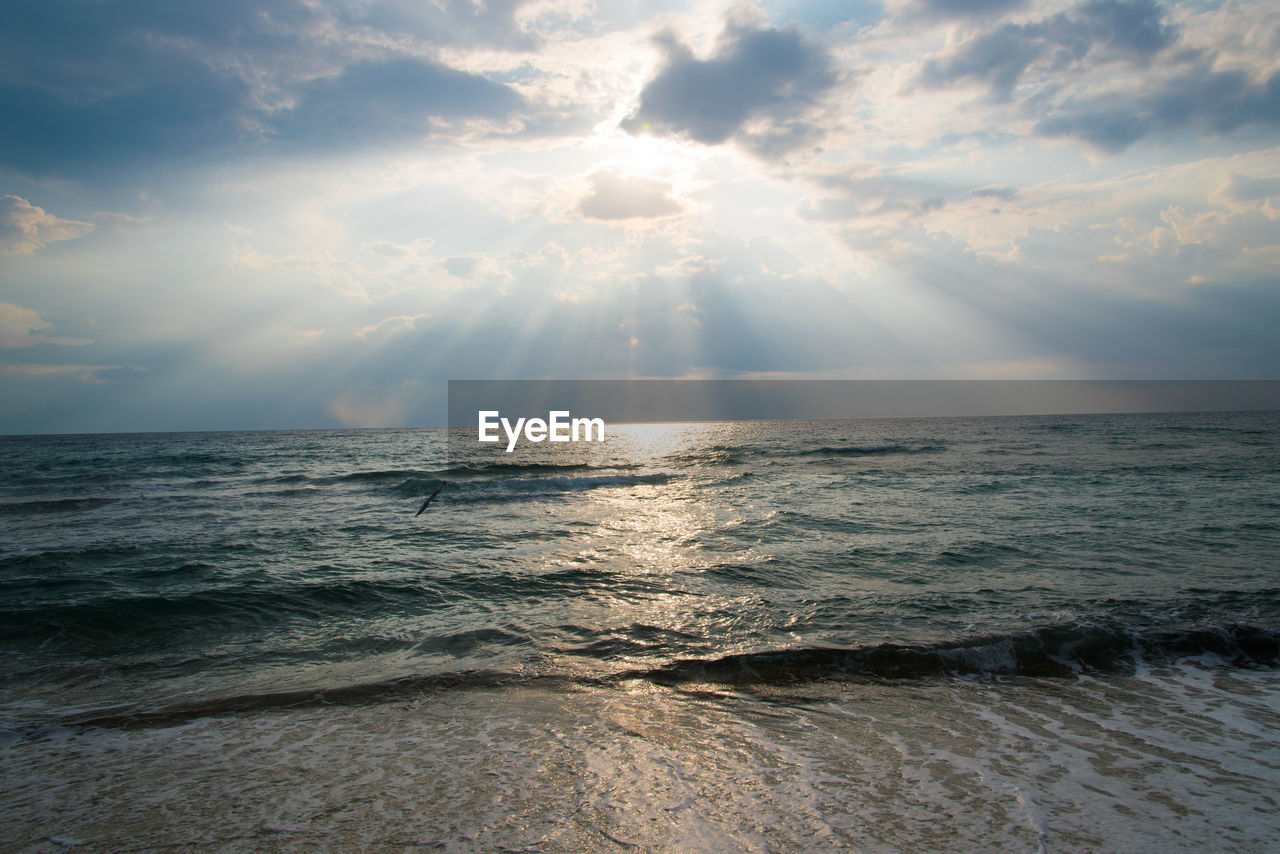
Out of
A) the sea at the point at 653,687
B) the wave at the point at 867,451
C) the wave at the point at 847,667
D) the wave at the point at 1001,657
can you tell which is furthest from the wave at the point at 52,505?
the wave at the point at 867,451

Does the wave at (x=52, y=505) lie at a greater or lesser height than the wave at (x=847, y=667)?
lesser

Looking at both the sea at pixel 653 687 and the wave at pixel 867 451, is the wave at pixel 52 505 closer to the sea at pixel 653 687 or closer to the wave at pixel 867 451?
the sea at pixel 653 687

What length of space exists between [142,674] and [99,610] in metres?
3.68

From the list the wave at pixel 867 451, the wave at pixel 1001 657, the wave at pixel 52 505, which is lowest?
the wave at pixel 52 505

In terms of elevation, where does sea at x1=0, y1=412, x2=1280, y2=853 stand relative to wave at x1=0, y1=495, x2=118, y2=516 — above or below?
above

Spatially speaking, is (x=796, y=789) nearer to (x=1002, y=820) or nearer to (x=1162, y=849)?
(x=1002, y=820)

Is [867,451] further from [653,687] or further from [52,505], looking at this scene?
[52,505]

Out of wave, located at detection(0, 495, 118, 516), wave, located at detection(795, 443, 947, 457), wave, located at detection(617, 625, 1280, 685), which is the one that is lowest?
wave, located at detection(0, 495, 118, 516)

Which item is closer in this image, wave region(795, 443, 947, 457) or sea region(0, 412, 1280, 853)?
sea region(0, 412, 1280, 853)

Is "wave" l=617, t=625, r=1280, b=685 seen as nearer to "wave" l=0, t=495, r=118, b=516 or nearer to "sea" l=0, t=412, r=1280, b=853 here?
"sea" l=0, t=412, r=1280, b=853

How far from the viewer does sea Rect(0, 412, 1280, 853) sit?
4180mm

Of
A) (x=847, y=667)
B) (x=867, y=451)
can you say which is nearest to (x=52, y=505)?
(x=847, y=667)

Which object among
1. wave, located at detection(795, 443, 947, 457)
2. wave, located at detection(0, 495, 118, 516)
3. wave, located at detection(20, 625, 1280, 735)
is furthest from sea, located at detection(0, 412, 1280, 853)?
wave, located at detection(795, 443, 947, 457)

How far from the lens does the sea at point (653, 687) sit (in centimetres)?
418
